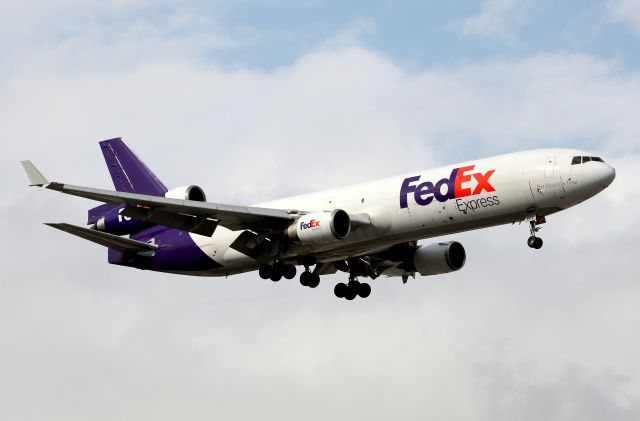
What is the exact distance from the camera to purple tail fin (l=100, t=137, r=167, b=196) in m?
63.9

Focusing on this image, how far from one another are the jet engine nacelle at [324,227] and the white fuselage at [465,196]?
29.5 inches

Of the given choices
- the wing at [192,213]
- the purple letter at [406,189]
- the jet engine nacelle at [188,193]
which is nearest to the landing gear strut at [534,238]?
the purple letter at [406,189]

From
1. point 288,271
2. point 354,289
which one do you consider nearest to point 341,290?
point 354,289

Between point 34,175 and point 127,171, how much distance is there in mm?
14697

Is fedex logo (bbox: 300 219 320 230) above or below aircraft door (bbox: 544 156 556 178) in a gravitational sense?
below

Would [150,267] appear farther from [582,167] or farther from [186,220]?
[582,167]

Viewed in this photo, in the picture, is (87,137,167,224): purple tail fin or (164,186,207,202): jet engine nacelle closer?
(164,186,207,202): jet engine nacelle

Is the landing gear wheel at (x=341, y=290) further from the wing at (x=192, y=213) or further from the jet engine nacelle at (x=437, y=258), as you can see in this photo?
the wing at (x=192, y=213)

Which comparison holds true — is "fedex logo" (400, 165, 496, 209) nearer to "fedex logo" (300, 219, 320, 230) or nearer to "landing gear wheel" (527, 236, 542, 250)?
"landing gear wheel" (527, 236, 542, 250)

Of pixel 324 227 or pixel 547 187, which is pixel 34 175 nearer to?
pixel 324 227

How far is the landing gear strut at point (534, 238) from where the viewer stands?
174 feet

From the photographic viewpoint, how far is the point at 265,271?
57.2 m

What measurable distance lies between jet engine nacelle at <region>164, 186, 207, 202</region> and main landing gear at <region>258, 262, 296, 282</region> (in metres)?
4.21

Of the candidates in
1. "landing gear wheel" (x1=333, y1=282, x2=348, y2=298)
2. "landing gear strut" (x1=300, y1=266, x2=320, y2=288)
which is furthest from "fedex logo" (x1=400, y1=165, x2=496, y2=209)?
"landing gear wheel" (x1=333, y1=282, x2=348, y2=298)
